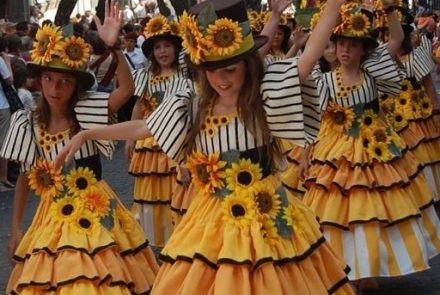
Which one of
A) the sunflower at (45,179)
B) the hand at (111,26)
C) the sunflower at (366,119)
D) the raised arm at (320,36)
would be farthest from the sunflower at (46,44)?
the sunflower at (366,119)

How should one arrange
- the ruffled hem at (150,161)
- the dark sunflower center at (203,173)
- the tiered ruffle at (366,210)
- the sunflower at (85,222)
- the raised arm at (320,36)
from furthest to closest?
the ruffled hem at (150,161)
the tiered ruffle at (366,210)
the sunflower at (85,222)
the dark sunflower center at (203,173)
the raised arm at (320,36)

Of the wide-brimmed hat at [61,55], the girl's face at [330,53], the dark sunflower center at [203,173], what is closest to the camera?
the dark sunflower center at [203,173]

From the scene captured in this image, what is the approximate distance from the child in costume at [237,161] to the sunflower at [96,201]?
2.73 feet

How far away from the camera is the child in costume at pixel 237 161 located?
17.0ft

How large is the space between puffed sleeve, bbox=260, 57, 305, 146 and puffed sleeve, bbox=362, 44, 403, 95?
2.88m

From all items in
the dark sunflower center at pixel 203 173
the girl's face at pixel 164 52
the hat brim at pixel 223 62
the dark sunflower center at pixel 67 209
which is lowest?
the dark sunflower center at pixel 67 209

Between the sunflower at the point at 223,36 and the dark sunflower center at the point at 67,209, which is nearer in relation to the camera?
the sunflower at the point at 223,36

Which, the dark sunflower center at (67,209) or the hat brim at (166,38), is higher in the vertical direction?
the hat brim at (166,38)

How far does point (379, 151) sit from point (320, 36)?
9.92 ft

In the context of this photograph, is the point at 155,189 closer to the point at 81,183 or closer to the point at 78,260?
the point at 81,183

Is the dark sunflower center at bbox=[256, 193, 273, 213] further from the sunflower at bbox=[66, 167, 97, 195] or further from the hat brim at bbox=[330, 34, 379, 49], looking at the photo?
the hat brim at bbox=[330, 34, 379, 49]

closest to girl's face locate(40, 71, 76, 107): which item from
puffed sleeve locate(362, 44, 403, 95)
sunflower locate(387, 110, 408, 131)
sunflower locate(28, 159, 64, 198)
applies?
sunflower locate(28, 159, 64, 198)

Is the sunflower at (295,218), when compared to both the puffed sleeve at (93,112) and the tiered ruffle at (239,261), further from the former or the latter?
the puffed sleeve at (93,112)

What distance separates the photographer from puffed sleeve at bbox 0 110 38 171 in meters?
6.50
